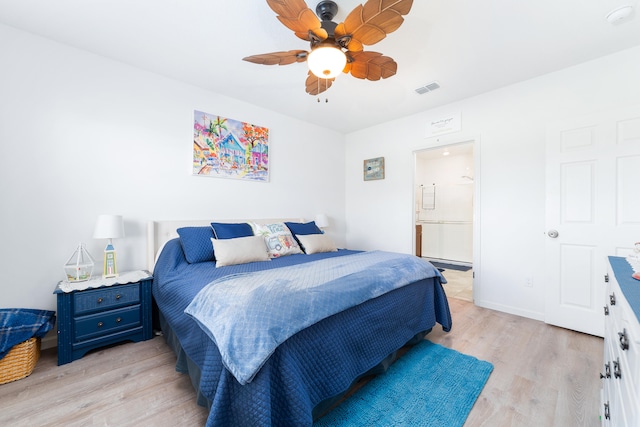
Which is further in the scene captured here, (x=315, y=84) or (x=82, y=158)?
(x=82, y=158)

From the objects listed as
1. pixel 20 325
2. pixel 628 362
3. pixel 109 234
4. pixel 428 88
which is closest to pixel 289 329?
pixel 628 362

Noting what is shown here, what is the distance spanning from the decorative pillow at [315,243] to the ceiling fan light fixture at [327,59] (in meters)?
1.83

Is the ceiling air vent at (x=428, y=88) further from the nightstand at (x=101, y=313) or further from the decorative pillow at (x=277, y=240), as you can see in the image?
the nightstand at (x=101, y=313)

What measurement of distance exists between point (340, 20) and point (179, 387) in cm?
272

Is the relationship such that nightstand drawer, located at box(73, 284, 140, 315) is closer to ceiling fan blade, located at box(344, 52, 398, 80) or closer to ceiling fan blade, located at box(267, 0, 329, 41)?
ceiling fan blade, located at box(267, 0, 329, 41)

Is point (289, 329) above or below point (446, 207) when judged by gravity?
below

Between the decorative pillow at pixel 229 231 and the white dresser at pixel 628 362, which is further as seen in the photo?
→ the decorative pillow at pixel 229 231

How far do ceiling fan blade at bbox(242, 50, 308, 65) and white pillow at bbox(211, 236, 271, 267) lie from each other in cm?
151

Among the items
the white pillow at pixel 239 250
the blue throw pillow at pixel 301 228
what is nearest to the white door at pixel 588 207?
the blue throw pillow at pixel 301 228

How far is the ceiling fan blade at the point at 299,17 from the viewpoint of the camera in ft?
4.54

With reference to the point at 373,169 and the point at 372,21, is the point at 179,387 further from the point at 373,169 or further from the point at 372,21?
the point at 373,169

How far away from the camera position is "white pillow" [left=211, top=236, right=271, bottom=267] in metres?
2.32

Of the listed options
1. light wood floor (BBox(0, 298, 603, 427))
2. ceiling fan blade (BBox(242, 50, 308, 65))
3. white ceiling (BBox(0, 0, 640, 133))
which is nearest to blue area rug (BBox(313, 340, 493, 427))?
light wood floor (BBox(0, 298, 603, 427))

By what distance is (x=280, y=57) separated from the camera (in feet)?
5.92
